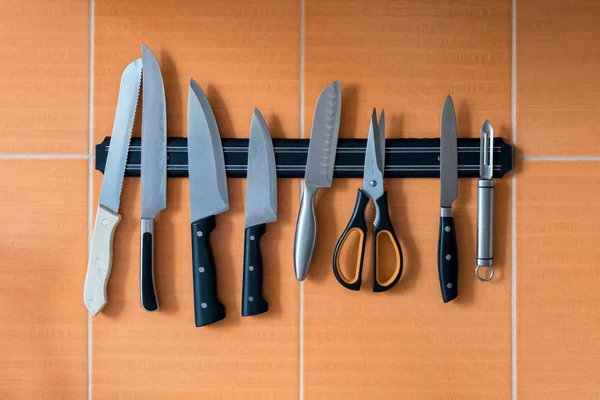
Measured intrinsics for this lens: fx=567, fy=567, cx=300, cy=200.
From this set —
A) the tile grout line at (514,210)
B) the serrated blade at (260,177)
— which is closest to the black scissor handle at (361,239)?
the serrated blade at (260,177)

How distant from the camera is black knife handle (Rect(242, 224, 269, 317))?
911 millimetres

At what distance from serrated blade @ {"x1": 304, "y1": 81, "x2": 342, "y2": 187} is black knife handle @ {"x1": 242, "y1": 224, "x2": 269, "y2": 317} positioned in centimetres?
13

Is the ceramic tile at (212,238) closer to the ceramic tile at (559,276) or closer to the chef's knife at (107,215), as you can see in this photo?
the chef's knife at (107,215)

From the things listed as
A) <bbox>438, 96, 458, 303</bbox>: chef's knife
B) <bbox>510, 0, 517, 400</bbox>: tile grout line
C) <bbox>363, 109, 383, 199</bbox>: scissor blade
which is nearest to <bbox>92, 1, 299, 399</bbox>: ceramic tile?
<bbox>363, 109, 383, 199</bbox>: scissor blade

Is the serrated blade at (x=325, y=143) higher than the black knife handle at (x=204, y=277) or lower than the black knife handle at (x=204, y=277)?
higher

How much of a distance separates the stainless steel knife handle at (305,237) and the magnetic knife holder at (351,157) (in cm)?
5

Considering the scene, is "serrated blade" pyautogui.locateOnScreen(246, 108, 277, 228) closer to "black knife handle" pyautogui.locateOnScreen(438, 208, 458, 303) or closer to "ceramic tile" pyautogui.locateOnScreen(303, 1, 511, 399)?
"ceramic tile" pyautogui.locateOnScreen(303, 1, 511, 399)

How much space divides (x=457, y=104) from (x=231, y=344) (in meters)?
0.55

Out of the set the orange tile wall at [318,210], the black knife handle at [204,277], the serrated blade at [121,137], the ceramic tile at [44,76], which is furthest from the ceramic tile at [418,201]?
the ceramic tile at [44,76]

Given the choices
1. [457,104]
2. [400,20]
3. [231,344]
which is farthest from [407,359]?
[400,20]

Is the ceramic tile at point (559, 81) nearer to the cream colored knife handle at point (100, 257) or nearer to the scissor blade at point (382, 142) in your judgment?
the scissor blade at point (382, 142)

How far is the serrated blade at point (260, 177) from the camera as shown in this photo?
0.92 meters

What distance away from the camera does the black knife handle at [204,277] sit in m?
0.91

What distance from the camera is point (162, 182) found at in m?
0.92
